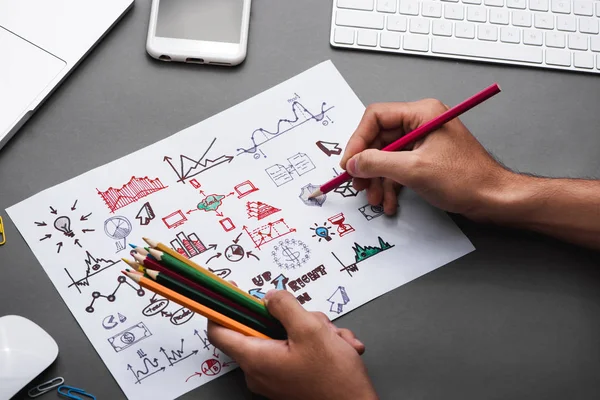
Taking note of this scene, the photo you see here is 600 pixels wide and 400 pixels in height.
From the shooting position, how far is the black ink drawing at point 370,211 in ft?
2.80

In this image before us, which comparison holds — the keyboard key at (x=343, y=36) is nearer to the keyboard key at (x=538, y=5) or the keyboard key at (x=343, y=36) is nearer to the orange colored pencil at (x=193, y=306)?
the keyboard key at (x=538, y=5)

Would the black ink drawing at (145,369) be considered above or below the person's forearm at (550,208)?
above

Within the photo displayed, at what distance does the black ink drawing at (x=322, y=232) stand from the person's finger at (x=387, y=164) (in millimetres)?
85

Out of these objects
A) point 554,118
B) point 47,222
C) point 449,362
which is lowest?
point 449,362

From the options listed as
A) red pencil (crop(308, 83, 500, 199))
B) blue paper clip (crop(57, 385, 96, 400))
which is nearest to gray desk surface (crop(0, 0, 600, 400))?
blue paper clip (crop(57, 385, 96, 400))

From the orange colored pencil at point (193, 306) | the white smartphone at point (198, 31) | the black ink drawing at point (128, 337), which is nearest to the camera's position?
the orange colored pencil at point (193, 306)

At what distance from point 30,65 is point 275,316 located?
47cm

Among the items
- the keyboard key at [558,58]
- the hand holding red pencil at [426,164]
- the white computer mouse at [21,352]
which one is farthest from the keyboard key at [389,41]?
the white computer mouse at [21,352]

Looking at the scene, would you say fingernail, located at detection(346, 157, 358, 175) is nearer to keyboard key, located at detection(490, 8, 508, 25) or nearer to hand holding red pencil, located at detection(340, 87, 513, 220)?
hand holding red pencil, located at detection(340, 87, 513, 220)

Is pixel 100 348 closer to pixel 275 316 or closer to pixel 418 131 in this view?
pixel 275 316

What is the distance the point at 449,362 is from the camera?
805 millimetres

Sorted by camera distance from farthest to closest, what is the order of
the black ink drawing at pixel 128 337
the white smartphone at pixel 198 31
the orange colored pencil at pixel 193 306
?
the white smartphone at pixel 198 31 → the black ink drawing at pixel 128 337 → the orange colored pencil at pixel 193 306

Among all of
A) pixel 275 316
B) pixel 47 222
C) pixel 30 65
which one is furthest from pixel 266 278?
pixel 30 65

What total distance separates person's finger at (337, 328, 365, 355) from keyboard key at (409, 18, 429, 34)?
0.44 metres
